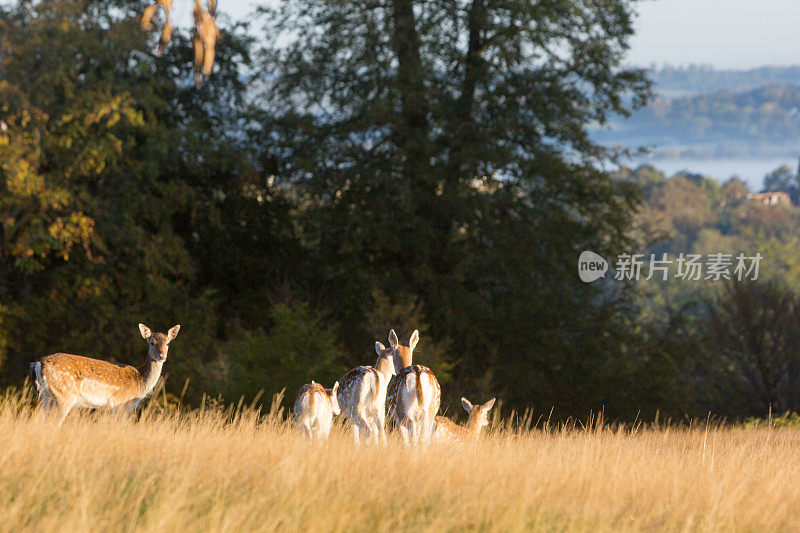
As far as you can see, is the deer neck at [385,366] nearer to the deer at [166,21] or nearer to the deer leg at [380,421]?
the deer leg at [380,421]

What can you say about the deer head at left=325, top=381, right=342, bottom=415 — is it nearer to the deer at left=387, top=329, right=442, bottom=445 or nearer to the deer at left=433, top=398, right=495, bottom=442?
the deer at left=387, top=329, right=442, bottom=445

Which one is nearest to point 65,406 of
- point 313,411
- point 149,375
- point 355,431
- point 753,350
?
point 149,375

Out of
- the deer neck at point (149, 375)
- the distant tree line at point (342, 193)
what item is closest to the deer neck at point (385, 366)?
the deer neck at point (149, 375)

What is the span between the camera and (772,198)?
16675cm

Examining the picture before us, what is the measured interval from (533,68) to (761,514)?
22.3m

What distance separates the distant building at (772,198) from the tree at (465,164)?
441ft

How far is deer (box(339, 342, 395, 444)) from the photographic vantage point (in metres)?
10.1

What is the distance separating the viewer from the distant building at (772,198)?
6188 inches

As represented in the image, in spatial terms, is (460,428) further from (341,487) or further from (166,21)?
(166,21)

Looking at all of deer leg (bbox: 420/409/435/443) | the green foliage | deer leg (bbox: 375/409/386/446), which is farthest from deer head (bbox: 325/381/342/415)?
the green foliage

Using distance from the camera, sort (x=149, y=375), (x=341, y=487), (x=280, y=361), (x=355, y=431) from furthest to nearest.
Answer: (x=280, y=361), (x=149, y=375), (x=355, y=431), (x=341, y=487)

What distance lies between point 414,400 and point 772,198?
168 metres

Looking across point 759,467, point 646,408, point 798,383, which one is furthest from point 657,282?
point 759,467

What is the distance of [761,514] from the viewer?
7930 millimetres
